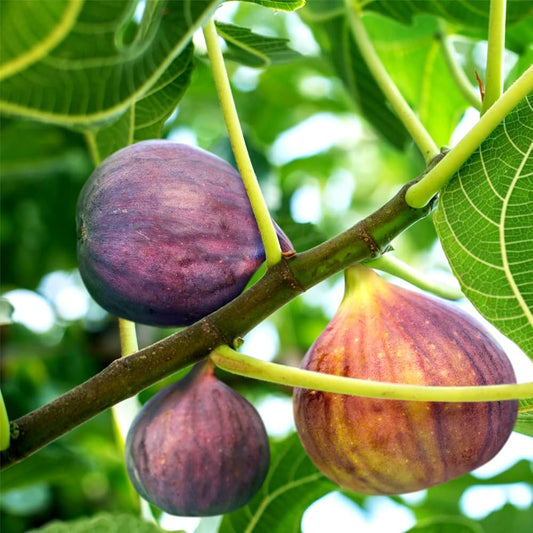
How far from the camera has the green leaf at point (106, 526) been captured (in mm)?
1021

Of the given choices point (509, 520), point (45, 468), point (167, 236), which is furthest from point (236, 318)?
point (509, 520)

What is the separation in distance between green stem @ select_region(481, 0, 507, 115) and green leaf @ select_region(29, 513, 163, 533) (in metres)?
0.68

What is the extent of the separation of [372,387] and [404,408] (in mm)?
73

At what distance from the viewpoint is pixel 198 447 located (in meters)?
1.04

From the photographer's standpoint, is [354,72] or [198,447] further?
[354,72]

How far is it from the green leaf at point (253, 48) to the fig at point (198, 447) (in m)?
0.48

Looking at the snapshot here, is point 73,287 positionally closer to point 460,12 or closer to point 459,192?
point 460,12

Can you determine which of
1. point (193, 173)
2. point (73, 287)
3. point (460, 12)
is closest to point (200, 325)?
point (193, 173)

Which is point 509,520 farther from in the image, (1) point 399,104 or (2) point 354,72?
(1) point 399,104

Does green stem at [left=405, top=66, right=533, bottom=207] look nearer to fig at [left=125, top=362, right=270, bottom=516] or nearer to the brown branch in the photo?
the brown branch

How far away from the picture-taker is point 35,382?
2.38m

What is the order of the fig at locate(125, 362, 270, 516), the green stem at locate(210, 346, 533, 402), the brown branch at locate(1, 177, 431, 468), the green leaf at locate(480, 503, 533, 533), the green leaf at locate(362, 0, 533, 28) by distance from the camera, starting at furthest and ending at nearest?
the green leaf at locate(480, 503, 533, 533) < the green leaf at locate(362, 0, 533, 28) < the fig at locate(125, 362, 270, 516) < the brown branch at locate(1, 177, 431, 468) < the green stem at locate(210, 346, 533, 402)

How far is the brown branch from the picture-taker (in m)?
0.94

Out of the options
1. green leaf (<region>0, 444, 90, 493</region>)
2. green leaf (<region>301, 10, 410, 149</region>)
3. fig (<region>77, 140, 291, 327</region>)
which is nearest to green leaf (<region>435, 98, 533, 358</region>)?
fig (<region>77, 140, 291, 327</region>)
